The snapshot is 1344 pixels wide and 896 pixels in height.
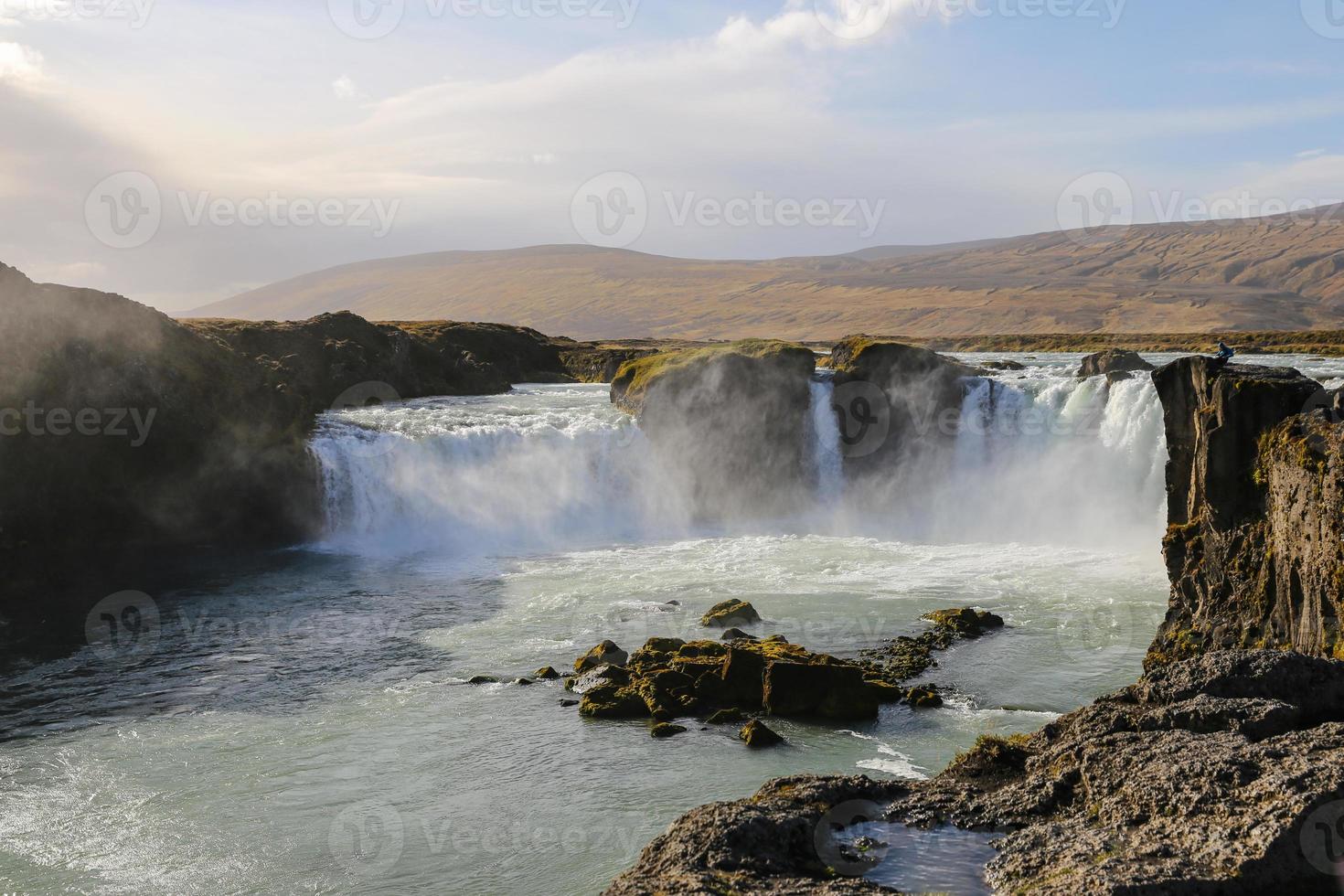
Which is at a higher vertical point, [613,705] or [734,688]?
[734,688]

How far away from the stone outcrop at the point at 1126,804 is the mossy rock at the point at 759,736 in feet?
18.4

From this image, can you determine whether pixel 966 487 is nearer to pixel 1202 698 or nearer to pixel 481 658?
pixel 481 658

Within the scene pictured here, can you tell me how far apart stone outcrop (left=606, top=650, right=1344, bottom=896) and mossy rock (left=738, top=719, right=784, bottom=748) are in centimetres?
560

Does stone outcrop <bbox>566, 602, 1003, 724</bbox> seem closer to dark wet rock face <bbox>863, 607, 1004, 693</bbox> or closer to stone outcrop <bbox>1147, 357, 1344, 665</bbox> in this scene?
dark wet rock face <bbox>863, 607, 1004, 693</bbox>

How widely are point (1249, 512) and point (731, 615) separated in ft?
40.6

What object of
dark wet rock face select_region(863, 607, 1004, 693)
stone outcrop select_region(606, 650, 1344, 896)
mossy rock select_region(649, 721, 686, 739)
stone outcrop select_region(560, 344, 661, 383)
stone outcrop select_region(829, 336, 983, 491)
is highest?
stone outcrop select_region(560, 344, 661, 383)

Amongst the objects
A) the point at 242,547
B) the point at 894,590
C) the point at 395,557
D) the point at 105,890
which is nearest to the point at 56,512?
the point at 242,547

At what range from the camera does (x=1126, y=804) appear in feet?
33.2

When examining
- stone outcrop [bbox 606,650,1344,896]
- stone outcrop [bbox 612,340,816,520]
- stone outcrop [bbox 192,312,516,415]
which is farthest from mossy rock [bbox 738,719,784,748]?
stone outcrop [bbox 192,312,516,415]

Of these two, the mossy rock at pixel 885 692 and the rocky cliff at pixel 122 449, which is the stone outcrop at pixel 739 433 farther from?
the mossy rock at pixel 885 692

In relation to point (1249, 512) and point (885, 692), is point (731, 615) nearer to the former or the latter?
point (885, 692)

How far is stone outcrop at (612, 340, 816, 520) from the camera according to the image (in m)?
46.0

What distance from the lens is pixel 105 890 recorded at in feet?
45.2

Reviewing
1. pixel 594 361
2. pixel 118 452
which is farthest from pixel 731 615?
pixel 594 361
